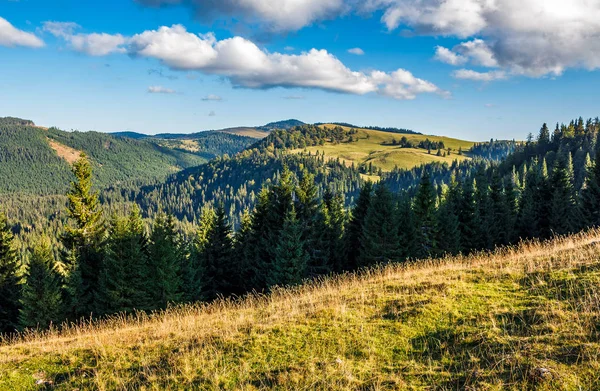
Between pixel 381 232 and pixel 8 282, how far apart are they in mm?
43511

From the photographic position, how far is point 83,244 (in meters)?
39.1

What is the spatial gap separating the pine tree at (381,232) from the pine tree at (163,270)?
2113 centimetres

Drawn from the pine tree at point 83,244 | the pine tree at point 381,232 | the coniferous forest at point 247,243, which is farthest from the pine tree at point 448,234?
the pine tree at point 83,244

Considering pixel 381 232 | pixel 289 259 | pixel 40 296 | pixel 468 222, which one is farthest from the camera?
pixel 468 222

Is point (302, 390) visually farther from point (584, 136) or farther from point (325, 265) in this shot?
point (584, 136)

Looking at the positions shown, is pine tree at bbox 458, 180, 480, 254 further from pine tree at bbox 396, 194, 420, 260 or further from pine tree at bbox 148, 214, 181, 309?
pine tree at bbox 148, 214, 181, 309

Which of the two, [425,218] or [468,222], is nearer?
[425,218]

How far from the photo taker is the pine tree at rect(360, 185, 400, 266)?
3988 centimetres

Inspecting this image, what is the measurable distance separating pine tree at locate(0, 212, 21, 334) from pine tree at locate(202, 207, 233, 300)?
70.3 feet

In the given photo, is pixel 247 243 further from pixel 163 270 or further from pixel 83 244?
pixel 83 244

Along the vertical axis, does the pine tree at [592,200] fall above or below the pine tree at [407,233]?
above

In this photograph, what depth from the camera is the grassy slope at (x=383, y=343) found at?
305 inches

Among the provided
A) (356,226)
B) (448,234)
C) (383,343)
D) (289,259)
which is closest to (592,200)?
(448,234)

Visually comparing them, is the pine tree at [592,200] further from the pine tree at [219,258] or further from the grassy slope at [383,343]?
the pine tree at [219,258]
